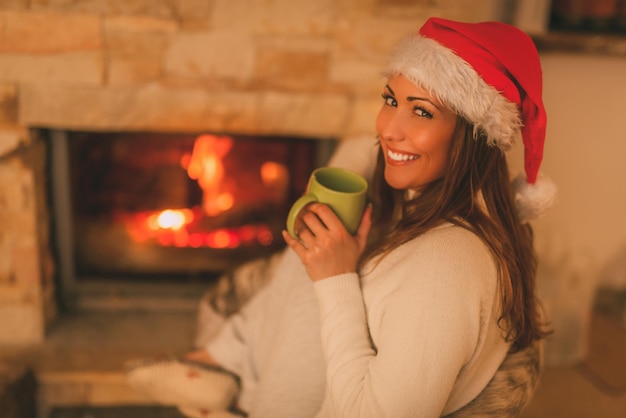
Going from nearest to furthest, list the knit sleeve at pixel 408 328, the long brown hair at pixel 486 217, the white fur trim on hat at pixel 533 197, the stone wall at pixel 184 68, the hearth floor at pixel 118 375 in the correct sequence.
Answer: the knit sleeve at pixel 408 328, the long brown hair at pixel 486 217, the white fur trim on hat at pixel 533 197, the stone wall at pixel 184 68, the hearth floor at pixel 118 375

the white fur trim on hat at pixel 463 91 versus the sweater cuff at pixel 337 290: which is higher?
the white fur trim on hat at pixel 463 91

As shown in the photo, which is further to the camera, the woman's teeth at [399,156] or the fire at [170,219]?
the fire at [170,219]

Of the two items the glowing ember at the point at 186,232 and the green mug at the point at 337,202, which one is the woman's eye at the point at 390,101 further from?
the glowing ember at the point at 186,232

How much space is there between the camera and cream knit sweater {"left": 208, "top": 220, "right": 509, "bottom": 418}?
944mm

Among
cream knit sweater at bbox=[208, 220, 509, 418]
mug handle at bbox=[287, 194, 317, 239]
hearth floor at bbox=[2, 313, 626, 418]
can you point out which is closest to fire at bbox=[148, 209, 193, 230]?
hearth floor at bbox=[2, 313, 626, 418]

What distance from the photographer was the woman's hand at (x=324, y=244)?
109cm

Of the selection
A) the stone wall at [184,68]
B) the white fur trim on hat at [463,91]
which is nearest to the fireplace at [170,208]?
the stone wall at [184,68]

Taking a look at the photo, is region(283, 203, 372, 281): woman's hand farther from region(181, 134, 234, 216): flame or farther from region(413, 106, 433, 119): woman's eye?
region(181, 134, 234, 216): flame

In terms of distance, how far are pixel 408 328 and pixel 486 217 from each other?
10.9 inches

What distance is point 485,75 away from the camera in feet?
3.36

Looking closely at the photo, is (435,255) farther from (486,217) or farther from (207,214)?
(207,214)

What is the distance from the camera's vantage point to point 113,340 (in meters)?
1.90

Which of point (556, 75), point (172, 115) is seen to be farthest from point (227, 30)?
point (556, 75)

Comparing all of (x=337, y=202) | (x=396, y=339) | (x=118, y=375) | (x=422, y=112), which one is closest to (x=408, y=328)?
(x=396, y=339)
